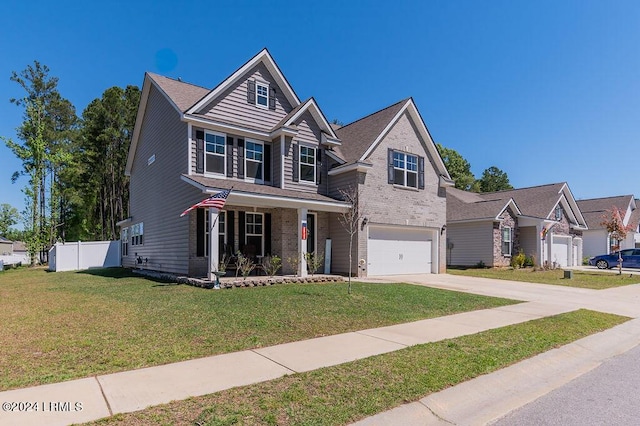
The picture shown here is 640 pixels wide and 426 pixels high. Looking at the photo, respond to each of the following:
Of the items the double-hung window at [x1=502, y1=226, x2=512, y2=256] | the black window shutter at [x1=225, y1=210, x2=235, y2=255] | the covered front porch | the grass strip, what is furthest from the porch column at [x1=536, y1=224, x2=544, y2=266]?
the grass strip

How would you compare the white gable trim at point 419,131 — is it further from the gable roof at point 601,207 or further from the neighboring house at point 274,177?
the gable roof at point 601,207

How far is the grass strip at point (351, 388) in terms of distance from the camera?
12.1 ft

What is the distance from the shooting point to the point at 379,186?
18.2m

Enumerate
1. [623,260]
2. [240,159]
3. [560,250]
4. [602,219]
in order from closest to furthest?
[240,159]
[623,260]
[560,250]
[602,219]

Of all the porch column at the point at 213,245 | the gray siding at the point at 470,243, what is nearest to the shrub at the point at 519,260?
the gray siding at the point at 470,243

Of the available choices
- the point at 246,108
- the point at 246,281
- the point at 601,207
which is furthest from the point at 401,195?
the point at 601,207

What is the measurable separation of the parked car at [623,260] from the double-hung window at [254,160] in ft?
82.7

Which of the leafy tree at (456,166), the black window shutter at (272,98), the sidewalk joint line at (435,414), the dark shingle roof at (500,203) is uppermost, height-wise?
the leafy tree at (456,166)

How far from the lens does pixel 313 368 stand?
515 cm

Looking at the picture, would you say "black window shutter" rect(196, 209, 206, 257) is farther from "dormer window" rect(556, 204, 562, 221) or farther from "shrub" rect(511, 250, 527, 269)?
"dormer window" rect(556, 204, 562, 221)

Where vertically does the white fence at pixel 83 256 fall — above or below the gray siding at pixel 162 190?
below

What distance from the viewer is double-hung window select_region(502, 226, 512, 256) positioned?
26891mm

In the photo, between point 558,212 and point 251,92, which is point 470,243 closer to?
point 558,212

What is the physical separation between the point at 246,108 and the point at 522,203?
2518 cm
